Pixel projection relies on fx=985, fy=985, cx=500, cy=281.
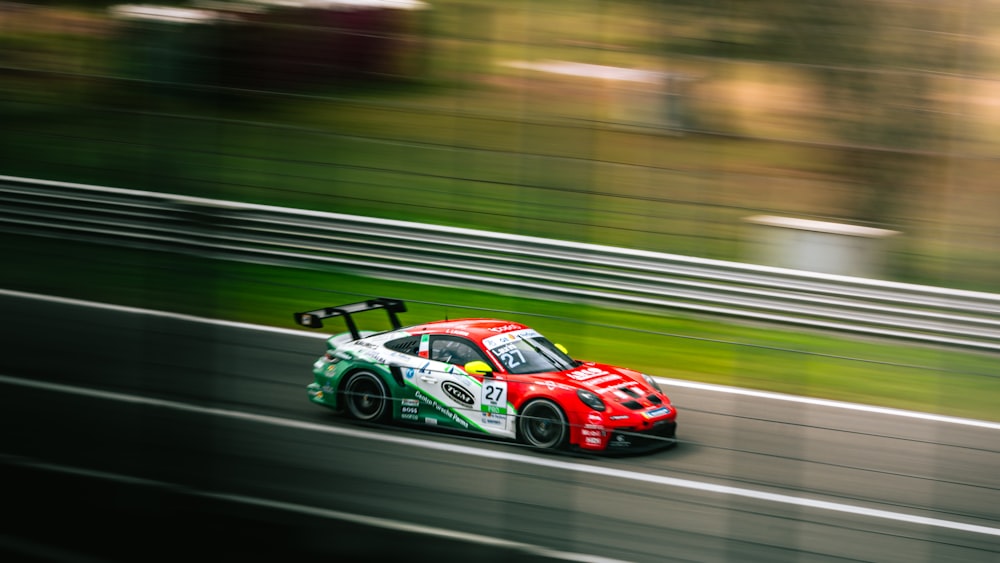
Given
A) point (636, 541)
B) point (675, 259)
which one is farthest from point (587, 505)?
point (675, 259)

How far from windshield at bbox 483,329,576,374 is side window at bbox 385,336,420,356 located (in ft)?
0.46

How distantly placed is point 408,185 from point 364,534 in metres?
0.51

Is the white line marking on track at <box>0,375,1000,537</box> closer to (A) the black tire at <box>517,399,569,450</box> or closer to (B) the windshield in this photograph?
(A) the black tire at <box>517,399,569,450</box>

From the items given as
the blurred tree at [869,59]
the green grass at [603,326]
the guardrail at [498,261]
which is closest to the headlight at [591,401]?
the green grass at [603,326]

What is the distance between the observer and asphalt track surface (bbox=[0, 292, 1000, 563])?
1.15m

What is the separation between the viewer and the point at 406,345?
190cm

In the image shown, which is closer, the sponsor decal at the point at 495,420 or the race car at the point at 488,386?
the race car at the point at 488,386

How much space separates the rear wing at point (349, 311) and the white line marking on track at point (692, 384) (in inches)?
0.9

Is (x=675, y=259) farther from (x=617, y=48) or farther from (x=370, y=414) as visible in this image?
(x=370, y=414)

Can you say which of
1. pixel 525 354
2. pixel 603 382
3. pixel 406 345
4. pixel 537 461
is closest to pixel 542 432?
pixel 537 461

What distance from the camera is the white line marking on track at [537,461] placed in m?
1.17

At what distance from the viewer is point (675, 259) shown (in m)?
1.02

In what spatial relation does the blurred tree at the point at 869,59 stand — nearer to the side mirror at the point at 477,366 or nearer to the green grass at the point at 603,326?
the green grass at the point at 603,326

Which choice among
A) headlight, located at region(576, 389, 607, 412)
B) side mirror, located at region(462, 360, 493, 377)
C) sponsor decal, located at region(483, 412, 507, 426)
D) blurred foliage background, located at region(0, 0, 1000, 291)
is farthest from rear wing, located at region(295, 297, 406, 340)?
side mirror, located at region(462, 360, 493, 377)
